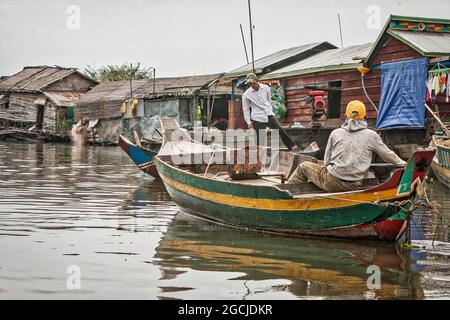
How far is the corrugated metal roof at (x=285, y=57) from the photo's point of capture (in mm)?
23375

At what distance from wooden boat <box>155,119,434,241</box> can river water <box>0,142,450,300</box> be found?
0.15 m

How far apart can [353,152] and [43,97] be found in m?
30.7

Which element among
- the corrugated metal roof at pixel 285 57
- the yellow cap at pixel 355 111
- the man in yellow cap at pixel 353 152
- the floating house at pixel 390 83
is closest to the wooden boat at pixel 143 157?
the floating house at pixel 390 83

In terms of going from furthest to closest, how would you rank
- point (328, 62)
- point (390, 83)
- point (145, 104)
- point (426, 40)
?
point (145, 104), point (328, 62), point (390, 83), point (426, 40)

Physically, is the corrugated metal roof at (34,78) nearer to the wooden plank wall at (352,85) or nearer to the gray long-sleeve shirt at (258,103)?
the wooden plank wall at (352,85)

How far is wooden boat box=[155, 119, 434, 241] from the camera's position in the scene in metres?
7.20

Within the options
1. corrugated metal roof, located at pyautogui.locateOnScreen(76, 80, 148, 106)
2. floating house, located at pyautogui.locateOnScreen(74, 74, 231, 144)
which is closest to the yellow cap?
floating house, located at pyautogui.locateOnScreen(74, 74, 231, 144)

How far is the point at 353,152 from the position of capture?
7547 mm

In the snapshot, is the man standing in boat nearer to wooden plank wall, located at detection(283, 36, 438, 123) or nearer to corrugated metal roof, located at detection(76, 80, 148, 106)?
wooden plank wall, located at detection(283, 36, 438, 123)

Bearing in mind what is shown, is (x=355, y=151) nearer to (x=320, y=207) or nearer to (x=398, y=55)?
(x=320, y=207)

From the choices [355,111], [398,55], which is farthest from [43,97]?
[355,111]
